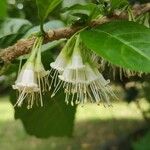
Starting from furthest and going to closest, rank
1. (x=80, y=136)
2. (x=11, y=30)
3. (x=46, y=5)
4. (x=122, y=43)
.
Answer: (x=80, y=136) < (x=11, y=30) < (x=46, y=5) < (x=122, y=43)

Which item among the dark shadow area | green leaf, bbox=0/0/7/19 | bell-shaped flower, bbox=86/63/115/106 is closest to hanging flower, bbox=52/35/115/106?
bell-shaped flower, bbox=86/63/115/106

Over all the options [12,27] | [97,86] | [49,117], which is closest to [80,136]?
[49,117]

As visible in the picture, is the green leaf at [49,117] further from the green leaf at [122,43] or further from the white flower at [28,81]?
the green leaf at [122,43]

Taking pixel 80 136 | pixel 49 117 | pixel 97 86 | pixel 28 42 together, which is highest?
pixel 28 42

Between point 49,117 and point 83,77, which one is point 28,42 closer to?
point 83,77

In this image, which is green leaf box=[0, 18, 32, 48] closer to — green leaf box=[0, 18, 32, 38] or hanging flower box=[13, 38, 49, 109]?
green leaf box=[0, 18, 32, 38]

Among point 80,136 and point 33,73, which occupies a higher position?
point 33,73

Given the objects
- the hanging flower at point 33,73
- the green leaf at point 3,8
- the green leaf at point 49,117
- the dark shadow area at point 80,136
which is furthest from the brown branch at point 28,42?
the dark shadow area at point 80,136

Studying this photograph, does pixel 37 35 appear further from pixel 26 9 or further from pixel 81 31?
pixel 26 9

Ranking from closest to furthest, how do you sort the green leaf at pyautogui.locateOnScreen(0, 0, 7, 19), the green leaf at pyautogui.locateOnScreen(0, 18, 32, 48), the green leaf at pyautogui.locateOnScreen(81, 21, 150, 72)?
the green leaf at pyautogui.locateOnScreen(81, 21, 150, 72), the green leaf at pyautogui.locateOnScreen(0, 0, 7, 19), the green leaf at pyautogui.locateOnScreen(0, 18, 32, 48)
